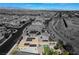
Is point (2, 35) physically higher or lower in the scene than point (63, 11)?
lower

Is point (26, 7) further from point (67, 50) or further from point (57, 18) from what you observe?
point (67, 50)

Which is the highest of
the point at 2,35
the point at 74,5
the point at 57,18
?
the point at 74,5

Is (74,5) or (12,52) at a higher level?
(74,5)
